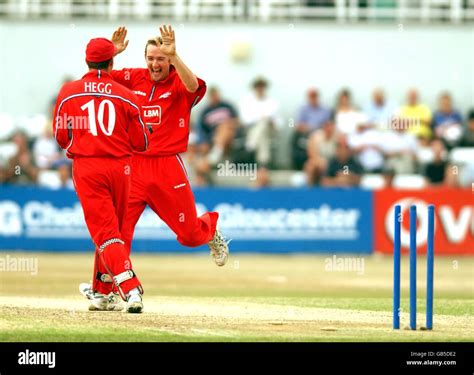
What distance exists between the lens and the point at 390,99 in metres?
24.9

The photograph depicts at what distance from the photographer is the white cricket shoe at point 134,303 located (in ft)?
39.6

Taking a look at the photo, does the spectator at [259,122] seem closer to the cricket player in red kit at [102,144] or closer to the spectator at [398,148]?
the spectator at [398,148]

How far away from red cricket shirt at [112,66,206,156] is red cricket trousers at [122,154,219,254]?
0.41 feet

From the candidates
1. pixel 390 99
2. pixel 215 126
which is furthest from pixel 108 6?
pixel 390 99

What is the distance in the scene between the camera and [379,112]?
79.2ft

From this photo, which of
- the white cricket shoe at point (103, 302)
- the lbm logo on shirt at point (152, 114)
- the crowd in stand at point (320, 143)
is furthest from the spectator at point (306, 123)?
the white cricket shoe at point (103, 302)

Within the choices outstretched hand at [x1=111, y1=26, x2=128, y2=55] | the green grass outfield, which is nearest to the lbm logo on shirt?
outstretched hand at [x1=111, y1=26, x2=128, y2=55]

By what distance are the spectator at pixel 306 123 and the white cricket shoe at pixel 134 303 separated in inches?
467

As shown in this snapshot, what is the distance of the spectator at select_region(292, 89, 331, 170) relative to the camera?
78.2 ft

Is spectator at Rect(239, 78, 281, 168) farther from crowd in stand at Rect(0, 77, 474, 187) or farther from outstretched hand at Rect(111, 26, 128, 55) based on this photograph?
outstretched hand at Rect(111, 26, 128, 55)

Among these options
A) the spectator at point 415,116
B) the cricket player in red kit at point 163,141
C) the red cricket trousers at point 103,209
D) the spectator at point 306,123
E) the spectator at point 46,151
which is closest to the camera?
the red cricket trousers at point 103,209

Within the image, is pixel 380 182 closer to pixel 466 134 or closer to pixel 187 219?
pixel 466 134

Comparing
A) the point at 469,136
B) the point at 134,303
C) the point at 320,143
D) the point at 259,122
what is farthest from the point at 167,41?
the point at 469,136
